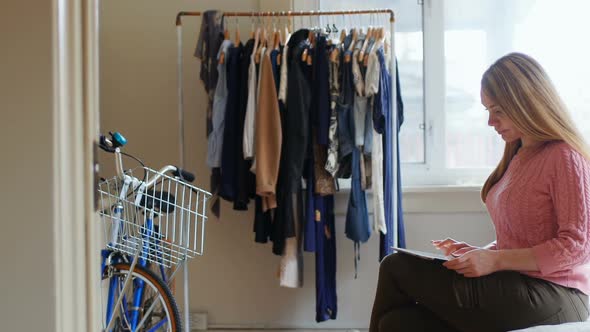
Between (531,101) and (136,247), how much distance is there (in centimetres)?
131

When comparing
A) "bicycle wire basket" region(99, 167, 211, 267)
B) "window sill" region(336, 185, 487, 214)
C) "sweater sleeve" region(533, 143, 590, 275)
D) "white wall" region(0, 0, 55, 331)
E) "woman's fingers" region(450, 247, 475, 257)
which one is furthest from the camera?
"window sill" region(336, 185, 487, 214)

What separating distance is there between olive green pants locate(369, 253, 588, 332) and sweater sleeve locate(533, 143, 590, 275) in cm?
8

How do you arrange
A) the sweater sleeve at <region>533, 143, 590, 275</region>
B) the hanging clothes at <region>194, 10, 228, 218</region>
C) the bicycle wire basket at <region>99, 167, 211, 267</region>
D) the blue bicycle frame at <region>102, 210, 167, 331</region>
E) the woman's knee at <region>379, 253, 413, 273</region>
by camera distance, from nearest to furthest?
the sweater sleeve at <region>533, 143, 590, 275</region> → the woman's knee at <region>379, 253, 413, 273</region> → the bicycle wire basket at <region>99, 167, 211, 267</region> → the blue bicycle frame at <region>102, 210, 167, 331</region> → the hanging clothes at <region>194, 10, 228, 218</region>

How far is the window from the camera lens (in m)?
2.78

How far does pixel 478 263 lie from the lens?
4.92 feet

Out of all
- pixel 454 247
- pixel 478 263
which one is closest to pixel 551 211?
pixel 478 263

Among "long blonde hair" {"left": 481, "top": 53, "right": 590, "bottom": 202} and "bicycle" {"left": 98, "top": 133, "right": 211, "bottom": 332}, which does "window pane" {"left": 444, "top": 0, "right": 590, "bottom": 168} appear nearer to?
"long blonde hair" {"left": 481, "top": 53, "right": 590, "bottom": 202}

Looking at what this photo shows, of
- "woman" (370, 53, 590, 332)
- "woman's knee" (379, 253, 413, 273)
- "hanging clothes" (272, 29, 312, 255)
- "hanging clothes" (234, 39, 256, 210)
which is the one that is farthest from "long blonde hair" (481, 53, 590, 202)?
"hanging clothes" (234, 39, 256, 210)

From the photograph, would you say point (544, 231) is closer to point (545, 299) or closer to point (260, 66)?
point (545, 299)

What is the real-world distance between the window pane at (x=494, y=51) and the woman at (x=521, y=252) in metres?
1.21

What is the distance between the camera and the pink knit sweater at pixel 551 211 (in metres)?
1.42

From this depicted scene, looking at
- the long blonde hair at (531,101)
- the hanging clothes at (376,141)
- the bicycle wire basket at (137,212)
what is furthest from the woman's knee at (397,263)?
the hanging clothes at (376,141)

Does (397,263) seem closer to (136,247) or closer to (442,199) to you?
(136,247)

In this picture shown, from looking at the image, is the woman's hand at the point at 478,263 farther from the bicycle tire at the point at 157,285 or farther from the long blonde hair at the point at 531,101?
the bicycle tire at the point at 157,285
